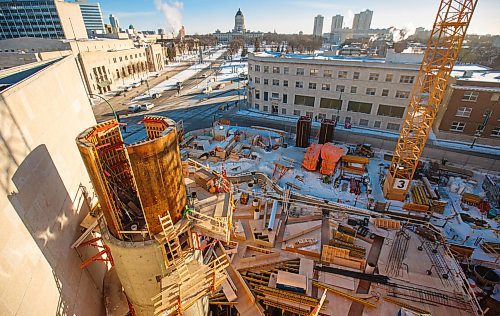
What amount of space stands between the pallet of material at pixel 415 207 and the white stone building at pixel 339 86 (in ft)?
63.2

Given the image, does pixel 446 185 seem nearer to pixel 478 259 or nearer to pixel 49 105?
pixel 478 259

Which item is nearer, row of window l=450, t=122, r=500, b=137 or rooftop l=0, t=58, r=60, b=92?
rooftop l=0, t=58, r=60, b=92

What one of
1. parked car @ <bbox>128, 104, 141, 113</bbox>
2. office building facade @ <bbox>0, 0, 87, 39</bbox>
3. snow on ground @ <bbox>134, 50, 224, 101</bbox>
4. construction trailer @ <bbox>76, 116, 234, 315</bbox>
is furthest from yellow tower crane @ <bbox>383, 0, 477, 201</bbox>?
office building facade @ <bbox>0, 0, 87, 39</bbox>

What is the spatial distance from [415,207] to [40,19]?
432ft

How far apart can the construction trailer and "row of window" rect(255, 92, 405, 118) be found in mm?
34903

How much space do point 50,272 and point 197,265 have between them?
16.0ft

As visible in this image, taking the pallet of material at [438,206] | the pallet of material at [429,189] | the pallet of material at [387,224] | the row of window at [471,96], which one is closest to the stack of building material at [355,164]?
the pallet of material at [429,189]

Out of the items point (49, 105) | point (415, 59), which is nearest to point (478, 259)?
point (49, 105)

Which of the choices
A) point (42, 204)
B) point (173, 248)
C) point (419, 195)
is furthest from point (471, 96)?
point (42, 204)

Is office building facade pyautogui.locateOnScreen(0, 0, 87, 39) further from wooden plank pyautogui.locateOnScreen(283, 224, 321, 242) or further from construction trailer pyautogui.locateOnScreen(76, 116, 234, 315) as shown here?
wooden plank pyautogui.locateOnScreen(283, 224, 321, 242)

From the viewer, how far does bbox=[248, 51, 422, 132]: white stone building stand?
116 ft

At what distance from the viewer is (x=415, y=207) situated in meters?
22.4

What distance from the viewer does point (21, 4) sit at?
9306 cm

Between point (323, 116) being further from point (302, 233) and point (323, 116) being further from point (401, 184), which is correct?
point (302, 233)
